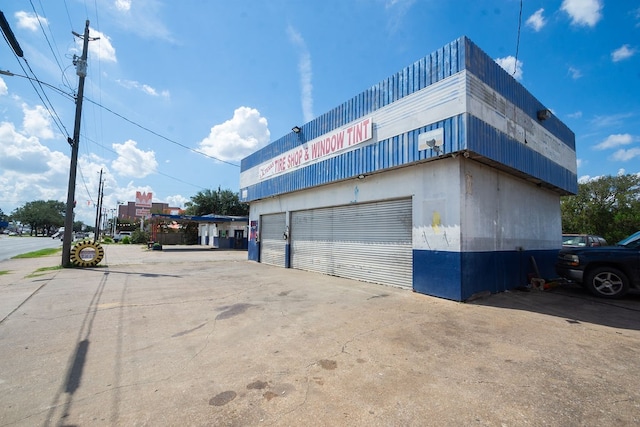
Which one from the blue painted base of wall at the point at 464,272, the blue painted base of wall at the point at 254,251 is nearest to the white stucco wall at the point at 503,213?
the blue painted base of wall at the point at 464,272

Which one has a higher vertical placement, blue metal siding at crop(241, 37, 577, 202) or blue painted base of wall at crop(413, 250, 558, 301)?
blue metal siding at crop(241, 37, 577, 202)

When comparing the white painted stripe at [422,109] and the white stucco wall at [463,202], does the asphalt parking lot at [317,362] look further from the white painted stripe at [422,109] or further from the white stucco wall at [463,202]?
the white painted stripe at [422,109]

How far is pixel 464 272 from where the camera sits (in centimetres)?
698

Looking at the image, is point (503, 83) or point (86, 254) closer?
point (503, 83)

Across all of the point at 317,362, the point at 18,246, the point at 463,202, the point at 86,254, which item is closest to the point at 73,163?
the point at 86,254

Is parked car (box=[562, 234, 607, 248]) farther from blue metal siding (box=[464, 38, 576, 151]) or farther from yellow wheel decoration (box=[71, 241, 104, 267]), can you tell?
yellow wheel decoration (box=[71, 241, 104, 267])

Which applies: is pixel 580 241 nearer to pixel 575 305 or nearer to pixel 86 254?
pixel 575 305

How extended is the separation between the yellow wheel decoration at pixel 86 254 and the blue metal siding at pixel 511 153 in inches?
634

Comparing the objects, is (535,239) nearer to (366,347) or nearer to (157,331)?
(366,347)

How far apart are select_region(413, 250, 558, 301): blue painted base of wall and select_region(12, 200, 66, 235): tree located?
9931 centimetres

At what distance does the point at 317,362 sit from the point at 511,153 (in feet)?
26.6

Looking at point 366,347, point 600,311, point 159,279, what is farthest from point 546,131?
point 159,279

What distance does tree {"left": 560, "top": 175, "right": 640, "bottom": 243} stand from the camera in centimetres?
2861

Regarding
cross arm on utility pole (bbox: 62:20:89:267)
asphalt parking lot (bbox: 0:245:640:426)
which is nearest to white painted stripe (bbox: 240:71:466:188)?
asphalt parking lot (bbox: 0:245:640:426)
